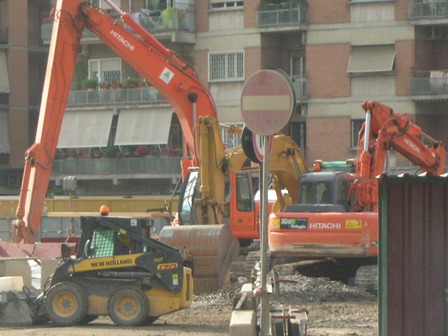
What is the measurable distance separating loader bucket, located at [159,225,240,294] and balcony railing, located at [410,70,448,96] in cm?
2461

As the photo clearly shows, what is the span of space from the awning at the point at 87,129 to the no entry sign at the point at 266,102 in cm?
4171

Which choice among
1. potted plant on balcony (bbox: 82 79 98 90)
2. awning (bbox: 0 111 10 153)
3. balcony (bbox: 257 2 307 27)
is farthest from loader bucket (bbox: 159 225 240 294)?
awning (bbox: 0 111 10 153)

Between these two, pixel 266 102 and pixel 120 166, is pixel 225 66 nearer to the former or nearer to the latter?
pixel 120 166

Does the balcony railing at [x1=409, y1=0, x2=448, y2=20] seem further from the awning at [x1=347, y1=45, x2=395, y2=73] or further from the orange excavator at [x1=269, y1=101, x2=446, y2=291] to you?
the orange excavator at [x1=269, y1=101, x2=446, y2=291]

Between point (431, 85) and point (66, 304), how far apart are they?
2932 centimetres

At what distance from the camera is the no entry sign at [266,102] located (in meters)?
13.1

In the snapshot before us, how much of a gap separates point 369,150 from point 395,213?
39.5 feet

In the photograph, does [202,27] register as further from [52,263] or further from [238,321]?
[238,321]

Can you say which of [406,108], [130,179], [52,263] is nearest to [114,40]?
[52,263]

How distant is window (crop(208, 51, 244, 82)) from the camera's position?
51062mm

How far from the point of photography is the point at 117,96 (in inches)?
2144

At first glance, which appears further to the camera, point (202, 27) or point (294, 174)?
point (202, 27)

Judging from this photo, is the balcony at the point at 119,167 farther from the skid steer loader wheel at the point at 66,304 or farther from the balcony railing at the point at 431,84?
the skid steer loader wheel at the point at 66,304

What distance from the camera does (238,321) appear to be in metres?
13.7
